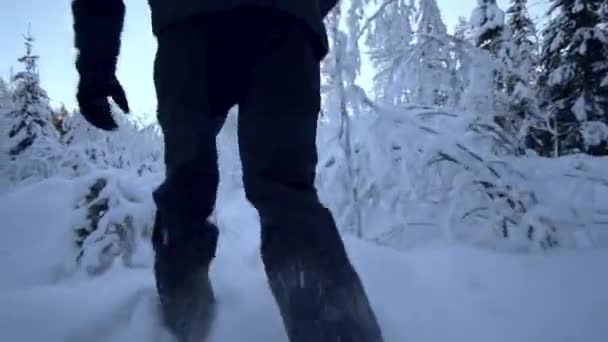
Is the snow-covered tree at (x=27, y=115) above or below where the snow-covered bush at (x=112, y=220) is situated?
above

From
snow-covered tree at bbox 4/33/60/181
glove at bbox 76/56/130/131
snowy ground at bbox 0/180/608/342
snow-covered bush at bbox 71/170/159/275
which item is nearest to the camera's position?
snowy ground at bbox 0/180/608/342

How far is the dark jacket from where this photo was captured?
117 cm

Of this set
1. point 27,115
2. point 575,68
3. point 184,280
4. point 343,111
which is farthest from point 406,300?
point 27,115

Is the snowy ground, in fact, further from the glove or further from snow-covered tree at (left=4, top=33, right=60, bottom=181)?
snow-covered tree at (left=4, top=33, right=60, bottom=181)

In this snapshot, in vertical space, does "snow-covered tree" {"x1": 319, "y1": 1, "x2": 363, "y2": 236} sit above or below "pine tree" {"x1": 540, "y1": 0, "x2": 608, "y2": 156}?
below

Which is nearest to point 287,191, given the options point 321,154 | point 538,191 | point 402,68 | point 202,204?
point 202,204

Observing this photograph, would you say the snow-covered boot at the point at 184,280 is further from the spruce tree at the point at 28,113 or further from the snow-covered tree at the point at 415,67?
A: the spruce tree at the point at 28,113

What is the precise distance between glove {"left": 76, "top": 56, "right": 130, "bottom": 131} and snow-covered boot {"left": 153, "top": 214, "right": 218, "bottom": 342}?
1.49ft

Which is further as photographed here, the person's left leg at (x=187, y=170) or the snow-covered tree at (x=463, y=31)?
the snow-covered tree at (x=463, y=31)

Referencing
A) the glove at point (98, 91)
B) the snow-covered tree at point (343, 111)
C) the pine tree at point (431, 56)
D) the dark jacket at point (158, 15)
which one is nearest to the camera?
the dark jacket at point (158, 15)

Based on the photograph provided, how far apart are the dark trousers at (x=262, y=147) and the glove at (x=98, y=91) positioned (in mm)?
240

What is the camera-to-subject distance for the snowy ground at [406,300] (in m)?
1.28

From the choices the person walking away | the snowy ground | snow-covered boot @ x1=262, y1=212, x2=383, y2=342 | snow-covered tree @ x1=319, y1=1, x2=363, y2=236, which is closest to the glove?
the person walking away

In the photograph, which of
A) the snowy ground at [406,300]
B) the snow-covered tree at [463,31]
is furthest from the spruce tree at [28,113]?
the snowy ground at [406,300]
